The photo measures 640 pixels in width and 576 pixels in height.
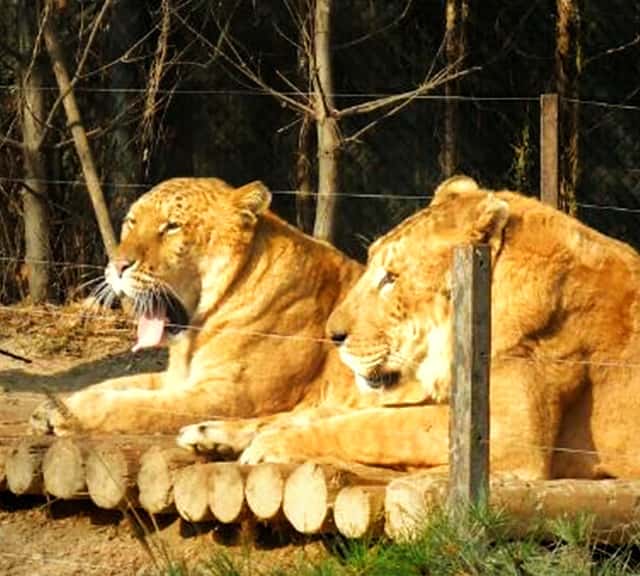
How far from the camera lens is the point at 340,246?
13.0 m

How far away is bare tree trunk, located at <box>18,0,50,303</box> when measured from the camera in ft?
40.7

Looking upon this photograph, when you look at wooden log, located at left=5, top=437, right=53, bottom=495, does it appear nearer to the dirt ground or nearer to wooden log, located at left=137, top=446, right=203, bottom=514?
the dirt ground

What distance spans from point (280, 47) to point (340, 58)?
0.41 metres

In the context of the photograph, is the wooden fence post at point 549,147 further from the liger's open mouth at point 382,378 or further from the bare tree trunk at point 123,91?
the bare tree trunk at point 123,91

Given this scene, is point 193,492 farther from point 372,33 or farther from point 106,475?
point 372,33

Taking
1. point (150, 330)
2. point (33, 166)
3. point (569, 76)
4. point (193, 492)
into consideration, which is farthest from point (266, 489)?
point (569, 76)

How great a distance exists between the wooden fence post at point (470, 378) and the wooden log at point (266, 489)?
Result: 686mm

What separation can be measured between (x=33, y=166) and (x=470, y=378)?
23.3 feet

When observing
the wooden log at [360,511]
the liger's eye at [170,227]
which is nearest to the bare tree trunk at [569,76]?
the liger's eye at [170,227]

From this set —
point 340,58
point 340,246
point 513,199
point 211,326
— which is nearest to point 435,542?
point 513,199

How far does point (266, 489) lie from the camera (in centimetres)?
630

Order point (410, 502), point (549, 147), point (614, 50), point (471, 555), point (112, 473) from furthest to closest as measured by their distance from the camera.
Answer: point (614, 50) < point (549, 147) < point (112, 473) < point (410, 502) < point (471, 555)

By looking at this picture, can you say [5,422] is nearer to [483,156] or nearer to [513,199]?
[513,199]

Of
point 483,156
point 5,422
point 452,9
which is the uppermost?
point 452,9
